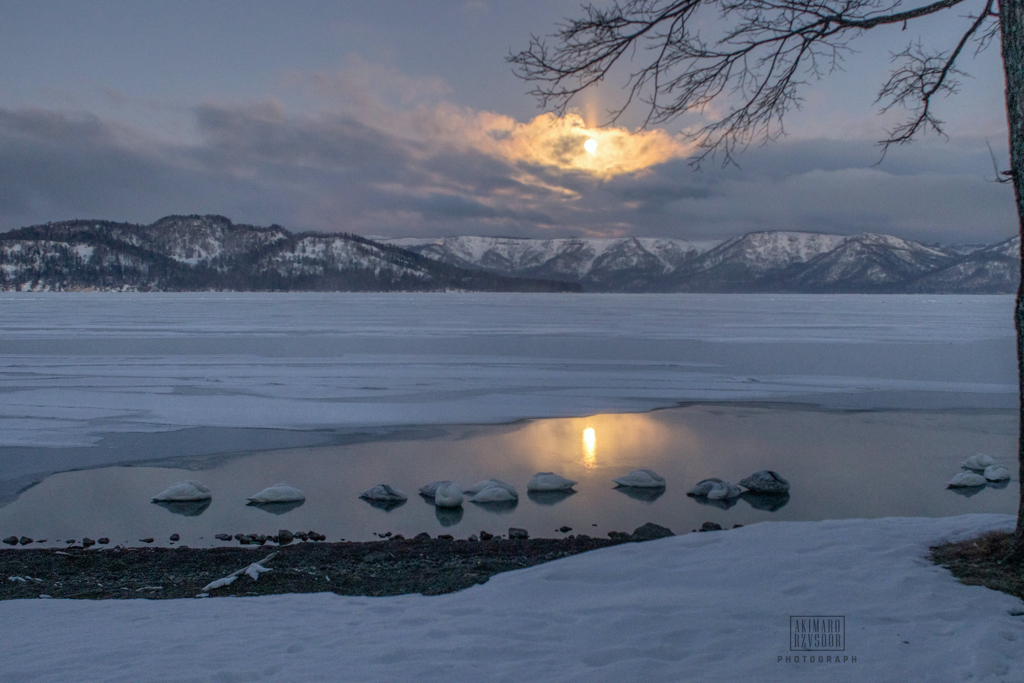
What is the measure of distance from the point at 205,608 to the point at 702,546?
12.6 feet

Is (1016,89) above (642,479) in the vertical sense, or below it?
above

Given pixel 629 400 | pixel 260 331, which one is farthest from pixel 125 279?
pixel 629 400

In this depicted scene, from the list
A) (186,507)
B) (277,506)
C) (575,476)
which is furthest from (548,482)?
(186,507)

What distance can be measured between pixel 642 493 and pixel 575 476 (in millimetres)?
1016

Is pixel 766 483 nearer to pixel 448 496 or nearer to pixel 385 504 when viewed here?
pixel 448 496

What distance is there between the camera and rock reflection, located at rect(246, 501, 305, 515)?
756 centimetres

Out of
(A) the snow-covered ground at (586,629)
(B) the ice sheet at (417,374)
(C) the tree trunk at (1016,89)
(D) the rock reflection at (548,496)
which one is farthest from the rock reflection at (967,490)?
(B) the ice sheet at (417,374)

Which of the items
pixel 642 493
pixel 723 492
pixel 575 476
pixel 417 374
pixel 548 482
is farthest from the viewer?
pixel 417 374

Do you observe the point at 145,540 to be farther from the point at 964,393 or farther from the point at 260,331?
the point at 260,331

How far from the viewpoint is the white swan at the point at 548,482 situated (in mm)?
8352

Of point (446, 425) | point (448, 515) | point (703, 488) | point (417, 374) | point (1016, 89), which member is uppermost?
point (1016, 89)

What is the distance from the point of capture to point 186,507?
7680 mm

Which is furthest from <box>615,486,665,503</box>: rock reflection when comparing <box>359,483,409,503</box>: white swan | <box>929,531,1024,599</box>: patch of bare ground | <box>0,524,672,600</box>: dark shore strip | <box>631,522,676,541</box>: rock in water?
<box>929,531,1024,599</box>: patch of bare ground

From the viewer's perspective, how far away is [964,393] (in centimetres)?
1495
